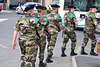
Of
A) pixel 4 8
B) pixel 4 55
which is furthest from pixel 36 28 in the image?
pixel 4 8

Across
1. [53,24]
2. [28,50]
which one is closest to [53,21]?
[53,24]

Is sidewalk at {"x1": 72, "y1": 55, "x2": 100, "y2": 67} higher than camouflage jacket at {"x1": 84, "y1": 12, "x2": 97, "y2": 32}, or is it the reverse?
camouflage jacket at {"x1": 84, "y1": 12, "x2": 97, "y2": 32}

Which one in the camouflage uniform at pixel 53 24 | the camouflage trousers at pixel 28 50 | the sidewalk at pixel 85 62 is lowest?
the sidewalk at pixel 85 62

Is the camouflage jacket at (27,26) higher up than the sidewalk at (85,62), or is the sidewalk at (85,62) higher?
the camouflage jacket at (27,26)

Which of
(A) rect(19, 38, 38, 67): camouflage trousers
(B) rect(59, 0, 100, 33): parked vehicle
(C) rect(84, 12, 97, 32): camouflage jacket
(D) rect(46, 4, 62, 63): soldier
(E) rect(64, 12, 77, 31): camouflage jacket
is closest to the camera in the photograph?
(A) rect(19, 38, 38, 67): camouflage trousers

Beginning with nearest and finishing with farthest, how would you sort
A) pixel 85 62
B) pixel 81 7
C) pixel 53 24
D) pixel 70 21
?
pixel 85 62 → pixel 53 24 → pixel 70 21 → pixel 81 7

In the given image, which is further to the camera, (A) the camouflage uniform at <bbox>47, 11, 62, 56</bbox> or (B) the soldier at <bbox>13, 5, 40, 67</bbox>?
(A) the camouflage uniform at <bbox>47, 11, 62, 56</bbox>

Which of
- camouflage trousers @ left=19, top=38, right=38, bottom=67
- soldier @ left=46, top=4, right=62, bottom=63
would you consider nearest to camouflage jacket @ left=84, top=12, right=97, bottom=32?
soldier @ left=46, top=4, right=62, bottom=63

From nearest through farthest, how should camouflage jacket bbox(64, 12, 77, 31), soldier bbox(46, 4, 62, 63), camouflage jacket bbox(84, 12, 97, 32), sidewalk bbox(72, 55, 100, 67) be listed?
sidewalk bbox(72, 55, 100, 67), soldier bbox(46, 4, 62, 63), camouflage jacket bbox(64, 12, 77, 31), camouflage jacket bbox(84, 12, 97, 32)

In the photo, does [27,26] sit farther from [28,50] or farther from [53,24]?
[53,24]

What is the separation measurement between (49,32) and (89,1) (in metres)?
7.99

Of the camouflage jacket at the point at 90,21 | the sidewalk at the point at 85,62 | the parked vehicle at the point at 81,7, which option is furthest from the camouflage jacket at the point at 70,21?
the parked vehicle at the point at 81,7

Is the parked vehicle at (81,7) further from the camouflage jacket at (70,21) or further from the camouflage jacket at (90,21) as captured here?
the camouflage jacket at (70,21)

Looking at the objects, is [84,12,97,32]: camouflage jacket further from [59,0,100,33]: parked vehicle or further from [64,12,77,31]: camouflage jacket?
[59,0,100,33]: parked vehicle
